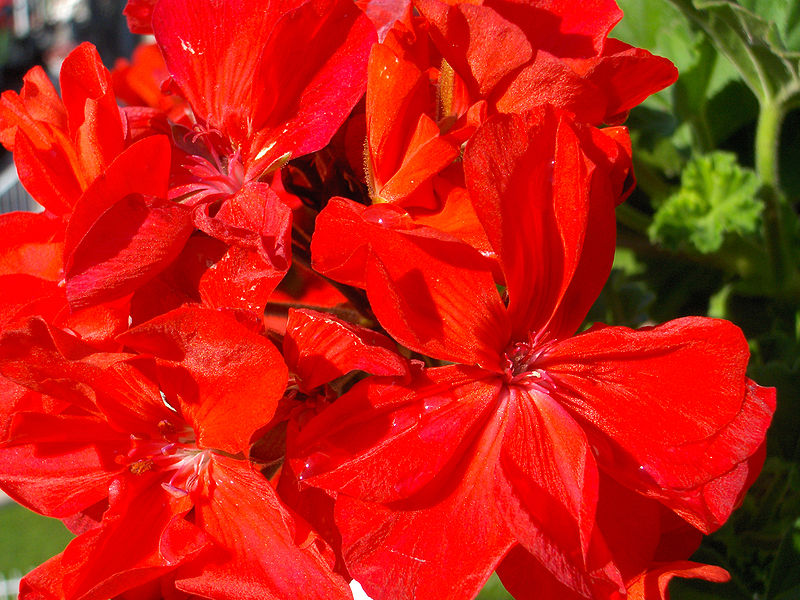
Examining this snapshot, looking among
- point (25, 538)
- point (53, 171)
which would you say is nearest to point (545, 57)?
point (53, 171)

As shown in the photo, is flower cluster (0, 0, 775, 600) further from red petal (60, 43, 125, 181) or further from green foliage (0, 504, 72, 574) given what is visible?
green foliage (0, 504, 72, 574)

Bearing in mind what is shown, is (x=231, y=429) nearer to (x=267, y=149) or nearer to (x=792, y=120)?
(x=267, y=149)

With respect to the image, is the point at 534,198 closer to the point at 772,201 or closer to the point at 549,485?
the point at 549,485

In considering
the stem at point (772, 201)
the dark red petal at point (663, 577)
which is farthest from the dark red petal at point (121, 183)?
the stem at point (772, 201)

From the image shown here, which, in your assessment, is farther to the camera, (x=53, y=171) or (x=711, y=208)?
(x=711, y=208)

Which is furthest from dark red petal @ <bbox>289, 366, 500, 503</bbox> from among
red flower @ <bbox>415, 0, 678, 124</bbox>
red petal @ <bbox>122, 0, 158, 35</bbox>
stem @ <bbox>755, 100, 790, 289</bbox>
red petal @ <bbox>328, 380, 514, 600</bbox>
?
stem @ <bbox>755, 100, 790, 289</bbox>

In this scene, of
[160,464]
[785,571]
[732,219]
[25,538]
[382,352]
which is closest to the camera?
[382,352]

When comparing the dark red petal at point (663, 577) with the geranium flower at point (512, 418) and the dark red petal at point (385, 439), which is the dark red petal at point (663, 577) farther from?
the dark red petal at point (385, 439)
